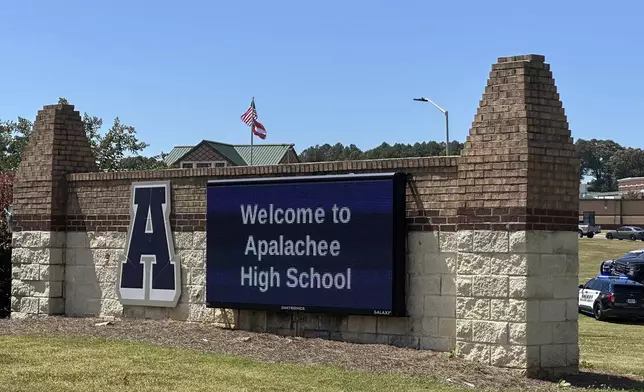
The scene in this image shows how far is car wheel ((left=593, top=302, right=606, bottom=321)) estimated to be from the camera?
23.7 m

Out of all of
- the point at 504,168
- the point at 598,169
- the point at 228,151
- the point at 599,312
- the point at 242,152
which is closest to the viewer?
the point at 504,168

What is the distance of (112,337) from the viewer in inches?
475

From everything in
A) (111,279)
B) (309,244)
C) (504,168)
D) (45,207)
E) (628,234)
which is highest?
(504,168)

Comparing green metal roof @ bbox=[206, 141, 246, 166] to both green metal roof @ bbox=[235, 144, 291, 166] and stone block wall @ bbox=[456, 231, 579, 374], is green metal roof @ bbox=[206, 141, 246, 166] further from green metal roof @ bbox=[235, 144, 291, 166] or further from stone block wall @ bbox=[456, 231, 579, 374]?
stone block wall @ bbox=[456, 231, 579, 374]

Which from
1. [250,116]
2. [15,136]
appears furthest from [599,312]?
[15,136]

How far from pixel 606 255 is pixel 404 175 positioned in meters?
47.1

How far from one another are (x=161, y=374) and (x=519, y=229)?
447 cm

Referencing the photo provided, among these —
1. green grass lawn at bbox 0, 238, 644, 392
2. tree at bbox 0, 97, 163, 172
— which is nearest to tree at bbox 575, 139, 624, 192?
tree at bbox 0, 97, 163, 172

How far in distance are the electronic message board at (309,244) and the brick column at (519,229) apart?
3.23 ft

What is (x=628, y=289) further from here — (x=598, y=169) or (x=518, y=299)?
(x=598, y=169)

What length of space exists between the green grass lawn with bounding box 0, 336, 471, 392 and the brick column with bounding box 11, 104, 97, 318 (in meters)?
4.00

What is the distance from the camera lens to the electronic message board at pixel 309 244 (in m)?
11.1

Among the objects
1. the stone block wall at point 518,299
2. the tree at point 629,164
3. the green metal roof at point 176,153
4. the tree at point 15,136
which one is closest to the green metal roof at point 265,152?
the green metal roof at point 176,153

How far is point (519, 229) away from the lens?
10.2 metres
